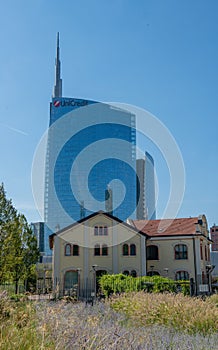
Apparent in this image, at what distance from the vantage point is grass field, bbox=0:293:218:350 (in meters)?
4.74

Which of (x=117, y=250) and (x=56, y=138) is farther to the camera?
(x=56, y=138)

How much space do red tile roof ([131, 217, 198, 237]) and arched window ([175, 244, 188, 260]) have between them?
104 centimetres

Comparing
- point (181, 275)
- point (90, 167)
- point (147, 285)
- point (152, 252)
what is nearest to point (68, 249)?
point (152, 252)

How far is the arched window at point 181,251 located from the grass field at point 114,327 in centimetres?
2432

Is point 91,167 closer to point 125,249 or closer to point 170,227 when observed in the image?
point 170,227

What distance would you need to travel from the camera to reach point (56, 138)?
95.8m

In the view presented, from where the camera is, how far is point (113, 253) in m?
34.6

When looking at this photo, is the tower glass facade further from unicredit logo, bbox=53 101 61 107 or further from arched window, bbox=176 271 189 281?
arched window, bbox=176 271 189 281

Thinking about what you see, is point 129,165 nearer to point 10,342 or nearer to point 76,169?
point 76,169

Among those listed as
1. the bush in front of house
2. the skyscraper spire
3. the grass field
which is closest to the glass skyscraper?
the bush in front of house

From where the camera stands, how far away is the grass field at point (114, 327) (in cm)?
474

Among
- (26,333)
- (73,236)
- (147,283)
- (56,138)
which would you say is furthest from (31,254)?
(56,138)

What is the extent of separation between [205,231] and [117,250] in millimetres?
9746

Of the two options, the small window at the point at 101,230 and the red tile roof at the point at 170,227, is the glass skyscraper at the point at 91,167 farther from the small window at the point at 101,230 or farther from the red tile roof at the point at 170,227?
the small window at the point at 101,230
